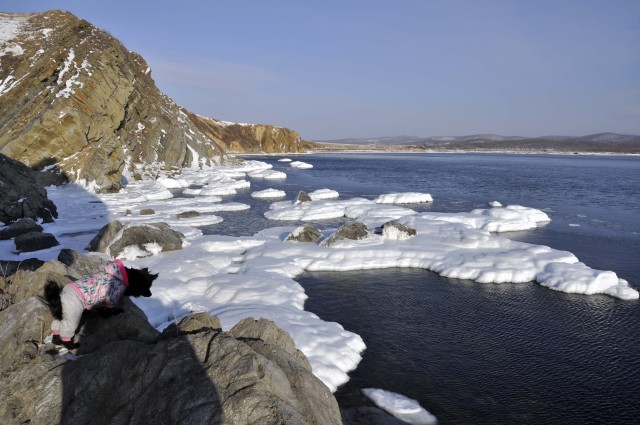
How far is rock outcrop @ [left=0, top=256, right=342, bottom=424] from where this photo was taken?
13.6ft

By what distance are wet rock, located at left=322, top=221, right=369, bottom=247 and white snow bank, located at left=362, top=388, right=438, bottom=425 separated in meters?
10.6

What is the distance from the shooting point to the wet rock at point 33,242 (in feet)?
54.0

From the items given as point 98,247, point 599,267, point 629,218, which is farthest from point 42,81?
point 629,218

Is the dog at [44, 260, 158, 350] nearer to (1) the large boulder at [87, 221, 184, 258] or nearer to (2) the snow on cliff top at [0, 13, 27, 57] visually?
(1) the large boulder at [87, 221, 184, 258]

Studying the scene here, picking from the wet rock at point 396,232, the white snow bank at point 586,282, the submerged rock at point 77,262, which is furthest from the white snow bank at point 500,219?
the submerged rock at point 77,262

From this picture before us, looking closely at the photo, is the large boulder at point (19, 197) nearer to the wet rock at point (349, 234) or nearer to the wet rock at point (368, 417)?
the wet rock at point (349, 234)

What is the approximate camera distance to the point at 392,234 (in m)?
20.2

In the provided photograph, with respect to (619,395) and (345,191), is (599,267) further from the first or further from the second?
(345,191)

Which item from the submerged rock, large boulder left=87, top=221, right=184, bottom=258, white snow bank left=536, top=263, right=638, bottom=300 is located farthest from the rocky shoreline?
white snow bank left=536, top=263, right=638, bottom=300

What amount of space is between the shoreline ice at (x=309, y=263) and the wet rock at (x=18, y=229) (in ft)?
3.16

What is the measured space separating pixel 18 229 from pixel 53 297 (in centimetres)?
1513

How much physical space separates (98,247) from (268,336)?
1345cm

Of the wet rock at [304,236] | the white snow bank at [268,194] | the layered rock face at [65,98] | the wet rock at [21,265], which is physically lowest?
the wet rock at [304,236]

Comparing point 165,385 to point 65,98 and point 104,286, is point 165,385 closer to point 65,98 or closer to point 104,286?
point 104,286
